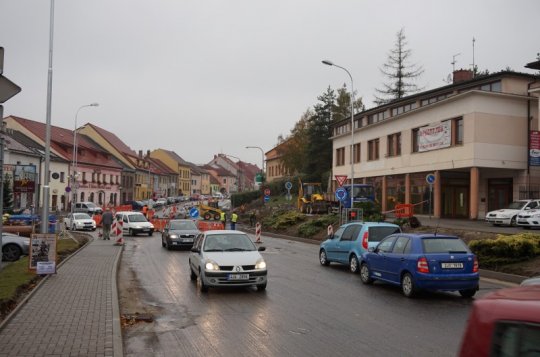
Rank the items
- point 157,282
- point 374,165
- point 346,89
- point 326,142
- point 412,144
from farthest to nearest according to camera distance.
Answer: point 346,89, point 326,142, point 374,165, point 412,144, point 157,282

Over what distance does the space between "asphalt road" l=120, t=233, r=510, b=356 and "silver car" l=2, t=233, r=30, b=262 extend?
21.9ft

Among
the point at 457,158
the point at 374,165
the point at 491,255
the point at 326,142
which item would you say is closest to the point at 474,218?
the point at 457,158

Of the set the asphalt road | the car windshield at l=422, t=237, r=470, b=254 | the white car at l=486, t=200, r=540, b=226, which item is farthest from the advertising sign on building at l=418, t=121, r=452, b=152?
the car windshield at l=422, t=237, r=470, b=254

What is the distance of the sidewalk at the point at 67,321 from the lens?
7.18 meters

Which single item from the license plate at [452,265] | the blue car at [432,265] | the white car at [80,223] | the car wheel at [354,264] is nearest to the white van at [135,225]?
the white car at [80,223]

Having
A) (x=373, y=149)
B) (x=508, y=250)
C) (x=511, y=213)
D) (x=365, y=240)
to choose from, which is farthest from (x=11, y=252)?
(x=373, y=149)

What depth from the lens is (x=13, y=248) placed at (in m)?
20.1

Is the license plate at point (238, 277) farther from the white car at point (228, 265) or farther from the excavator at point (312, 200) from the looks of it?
the excavator at point (312, 200)

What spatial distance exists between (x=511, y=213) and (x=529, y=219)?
191cm

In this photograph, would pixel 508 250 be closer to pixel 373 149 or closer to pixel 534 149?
pixel 534 149

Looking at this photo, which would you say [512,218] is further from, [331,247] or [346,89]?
[346,89]

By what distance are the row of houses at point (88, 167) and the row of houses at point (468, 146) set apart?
996 inches

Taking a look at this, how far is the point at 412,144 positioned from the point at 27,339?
36799 millimetres

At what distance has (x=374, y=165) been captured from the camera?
47188mm
